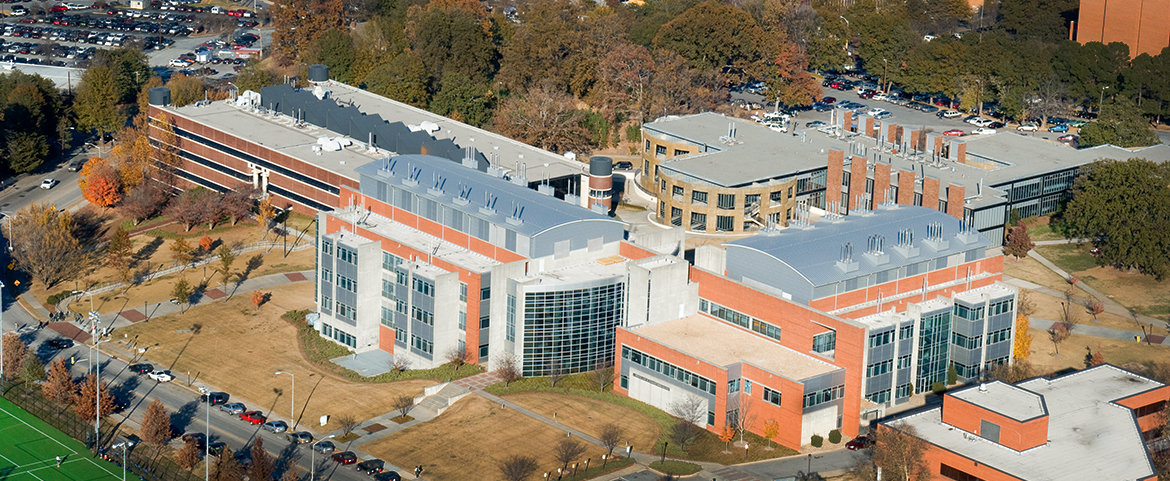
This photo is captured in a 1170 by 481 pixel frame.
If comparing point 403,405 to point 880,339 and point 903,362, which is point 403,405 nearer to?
point 880,339

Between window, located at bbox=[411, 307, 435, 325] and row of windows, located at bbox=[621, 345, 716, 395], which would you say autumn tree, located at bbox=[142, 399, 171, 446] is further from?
row of windows, located at bbox=[621, 345, 716, 395]

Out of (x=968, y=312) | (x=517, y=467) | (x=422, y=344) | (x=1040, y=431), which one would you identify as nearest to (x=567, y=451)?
(x=517, y=467)

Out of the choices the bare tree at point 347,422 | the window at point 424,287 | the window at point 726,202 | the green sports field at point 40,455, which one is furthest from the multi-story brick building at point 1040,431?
the green sports field at point 40,455

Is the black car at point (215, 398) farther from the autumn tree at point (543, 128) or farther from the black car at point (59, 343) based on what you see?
the autumn tree at point (543, 128)

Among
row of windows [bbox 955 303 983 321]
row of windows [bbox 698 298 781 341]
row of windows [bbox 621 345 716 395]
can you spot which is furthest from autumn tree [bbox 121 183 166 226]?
row of windows [bbox 955 303 983 321]

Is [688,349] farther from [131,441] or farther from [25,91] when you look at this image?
[25,91]

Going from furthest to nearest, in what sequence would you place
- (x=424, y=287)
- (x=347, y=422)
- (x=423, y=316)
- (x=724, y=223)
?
(x=724, y=223), (x=423, y=316), (x=424, y=287), (x=347, y=422)
